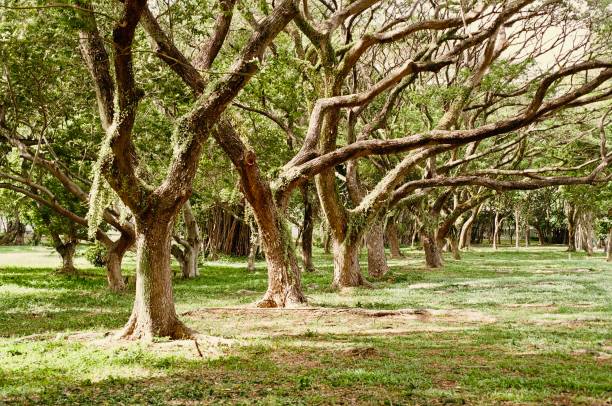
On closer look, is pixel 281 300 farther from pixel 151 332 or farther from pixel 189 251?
pixel 189 251

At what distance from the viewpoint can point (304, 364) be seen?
353 inches

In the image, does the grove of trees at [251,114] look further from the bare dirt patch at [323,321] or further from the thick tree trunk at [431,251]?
the bare dirt patch at [323,321]

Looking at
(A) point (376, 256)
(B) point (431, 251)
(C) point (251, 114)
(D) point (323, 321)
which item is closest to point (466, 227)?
(B) point (431, 251)

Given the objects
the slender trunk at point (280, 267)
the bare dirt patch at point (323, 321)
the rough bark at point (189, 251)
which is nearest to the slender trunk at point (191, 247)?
the rough bark at point (189, 251)

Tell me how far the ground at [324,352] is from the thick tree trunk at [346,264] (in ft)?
6.02

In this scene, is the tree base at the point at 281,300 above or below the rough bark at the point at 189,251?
below

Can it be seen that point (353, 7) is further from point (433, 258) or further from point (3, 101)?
point (433, 258)

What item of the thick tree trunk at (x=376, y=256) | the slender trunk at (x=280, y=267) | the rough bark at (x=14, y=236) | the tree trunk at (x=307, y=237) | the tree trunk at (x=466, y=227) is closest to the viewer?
the slender trunk at (x=280, y=267)

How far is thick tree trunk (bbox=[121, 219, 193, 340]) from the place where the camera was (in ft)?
33.6

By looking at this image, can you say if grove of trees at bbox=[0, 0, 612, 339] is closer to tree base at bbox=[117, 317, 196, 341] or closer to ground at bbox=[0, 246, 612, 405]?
tree base at bbox=[117, 317, 196, 341]

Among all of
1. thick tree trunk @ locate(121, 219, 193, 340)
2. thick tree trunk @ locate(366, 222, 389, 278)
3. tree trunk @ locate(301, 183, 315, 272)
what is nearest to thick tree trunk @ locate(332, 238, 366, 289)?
thick tree trunk @ locate(366, 222, 389, 278)

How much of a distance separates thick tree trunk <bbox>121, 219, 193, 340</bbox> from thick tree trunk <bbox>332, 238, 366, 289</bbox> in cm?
978

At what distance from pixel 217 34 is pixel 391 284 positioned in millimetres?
13277

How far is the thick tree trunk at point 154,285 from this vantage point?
10.2m
